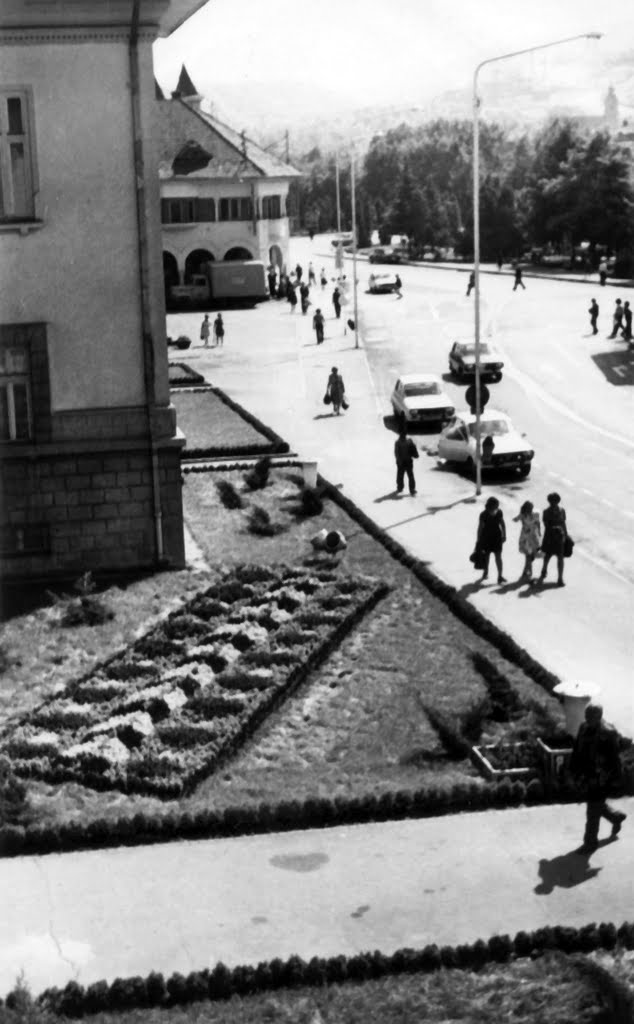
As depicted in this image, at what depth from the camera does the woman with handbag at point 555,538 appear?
26406 millimetres

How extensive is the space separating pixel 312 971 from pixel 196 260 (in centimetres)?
7430

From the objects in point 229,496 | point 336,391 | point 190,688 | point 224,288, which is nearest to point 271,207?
point 224,288

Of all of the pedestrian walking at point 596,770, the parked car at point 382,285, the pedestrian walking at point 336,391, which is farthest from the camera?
the parked car at point 382,285

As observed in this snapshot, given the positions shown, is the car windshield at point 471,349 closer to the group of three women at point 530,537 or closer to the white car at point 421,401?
the white car at point 421,401

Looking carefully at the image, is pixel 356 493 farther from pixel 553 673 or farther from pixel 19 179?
pixel 553 673

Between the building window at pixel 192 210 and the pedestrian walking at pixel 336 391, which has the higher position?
the building window at pixel 192 210

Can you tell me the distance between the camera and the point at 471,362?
172 feet

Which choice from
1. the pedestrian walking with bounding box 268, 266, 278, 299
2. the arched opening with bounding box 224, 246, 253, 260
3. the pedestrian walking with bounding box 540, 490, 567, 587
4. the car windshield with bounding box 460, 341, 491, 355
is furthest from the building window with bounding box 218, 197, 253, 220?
the pedestrian walking with bounding box 540, 490, 567, 587

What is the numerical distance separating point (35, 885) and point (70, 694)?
215 inches

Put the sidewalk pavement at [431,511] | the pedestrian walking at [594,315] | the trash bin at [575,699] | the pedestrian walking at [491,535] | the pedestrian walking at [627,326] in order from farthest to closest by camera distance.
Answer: the pedestrian walking at [594,315]
the pedestrian walking at [627,326]
the pedestrian walking at [491,535]
the sidewalk pavement at [431,511]
the trash bin at [575,699]

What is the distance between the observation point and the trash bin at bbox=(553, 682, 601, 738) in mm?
17641

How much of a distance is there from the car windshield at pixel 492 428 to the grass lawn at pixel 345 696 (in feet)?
30.8

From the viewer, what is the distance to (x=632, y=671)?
2150 centimetres

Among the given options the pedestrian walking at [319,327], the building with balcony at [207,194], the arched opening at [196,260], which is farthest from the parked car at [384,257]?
the pedestrian walking at [319,327]
